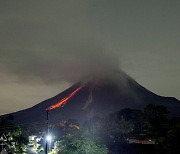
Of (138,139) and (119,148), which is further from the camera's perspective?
(138,139)

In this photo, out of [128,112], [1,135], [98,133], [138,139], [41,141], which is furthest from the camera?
[128,112]

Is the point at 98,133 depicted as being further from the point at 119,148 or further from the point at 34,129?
the point at 119,148

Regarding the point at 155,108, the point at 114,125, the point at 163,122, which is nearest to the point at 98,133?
the point at 114,125

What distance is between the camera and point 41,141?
5706 centimetres

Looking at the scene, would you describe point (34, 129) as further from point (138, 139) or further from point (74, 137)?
point (74, 137)

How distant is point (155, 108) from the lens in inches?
2554

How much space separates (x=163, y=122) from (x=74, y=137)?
15.1 meters

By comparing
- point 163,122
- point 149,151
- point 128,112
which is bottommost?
point 149,151

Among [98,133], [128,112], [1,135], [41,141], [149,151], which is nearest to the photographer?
[1,135]

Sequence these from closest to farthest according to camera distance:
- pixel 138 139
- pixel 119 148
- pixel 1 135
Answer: pixel 1 135
pixel 119 148
pixel 138 139

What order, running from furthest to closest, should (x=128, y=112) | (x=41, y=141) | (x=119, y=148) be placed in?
1. (x=128, y=112)
2. (x=41, y=141)
3. (x=119, y=148)

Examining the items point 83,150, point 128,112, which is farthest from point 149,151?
point 128,112

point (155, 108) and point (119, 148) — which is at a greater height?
point (155, 108)

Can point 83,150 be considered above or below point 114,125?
below
